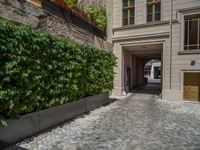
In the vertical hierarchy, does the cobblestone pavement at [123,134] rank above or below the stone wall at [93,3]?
below

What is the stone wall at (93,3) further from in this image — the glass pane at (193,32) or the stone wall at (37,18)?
the glass pane at (193,32)

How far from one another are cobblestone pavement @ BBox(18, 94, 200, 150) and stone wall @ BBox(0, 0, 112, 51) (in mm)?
3714

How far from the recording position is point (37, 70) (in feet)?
17.6

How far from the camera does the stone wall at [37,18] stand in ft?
18.2

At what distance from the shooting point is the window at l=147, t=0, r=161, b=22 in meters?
13.3

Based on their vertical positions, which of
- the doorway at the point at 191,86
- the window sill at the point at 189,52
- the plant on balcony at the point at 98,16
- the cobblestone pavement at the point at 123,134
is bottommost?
the cobblestone pavement at the point at 123,134

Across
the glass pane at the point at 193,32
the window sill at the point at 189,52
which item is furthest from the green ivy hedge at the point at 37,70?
the glass pane at the point at 193,32

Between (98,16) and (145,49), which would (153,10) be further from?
(98,16)

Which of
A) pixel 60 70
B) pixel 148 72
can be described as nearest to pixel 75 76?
pixel 60 70

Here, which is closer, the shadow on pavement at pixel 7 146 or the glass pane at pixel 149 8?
the shadow on pavement at pixel 7 146

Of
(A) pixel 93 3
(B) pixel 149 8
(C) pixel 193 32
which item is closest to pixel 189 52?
(C) pixel 193 32

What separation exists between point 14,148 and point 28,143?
0.38m

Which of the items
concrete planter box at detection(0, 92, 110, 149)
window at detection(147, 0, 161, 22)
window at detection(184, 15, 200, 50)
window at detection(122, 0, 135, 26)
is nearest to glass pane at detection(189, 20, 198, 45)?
window at detection(184, 15, 200, 50)

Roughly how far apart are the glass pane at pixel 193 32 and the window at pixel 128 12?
159 inches
